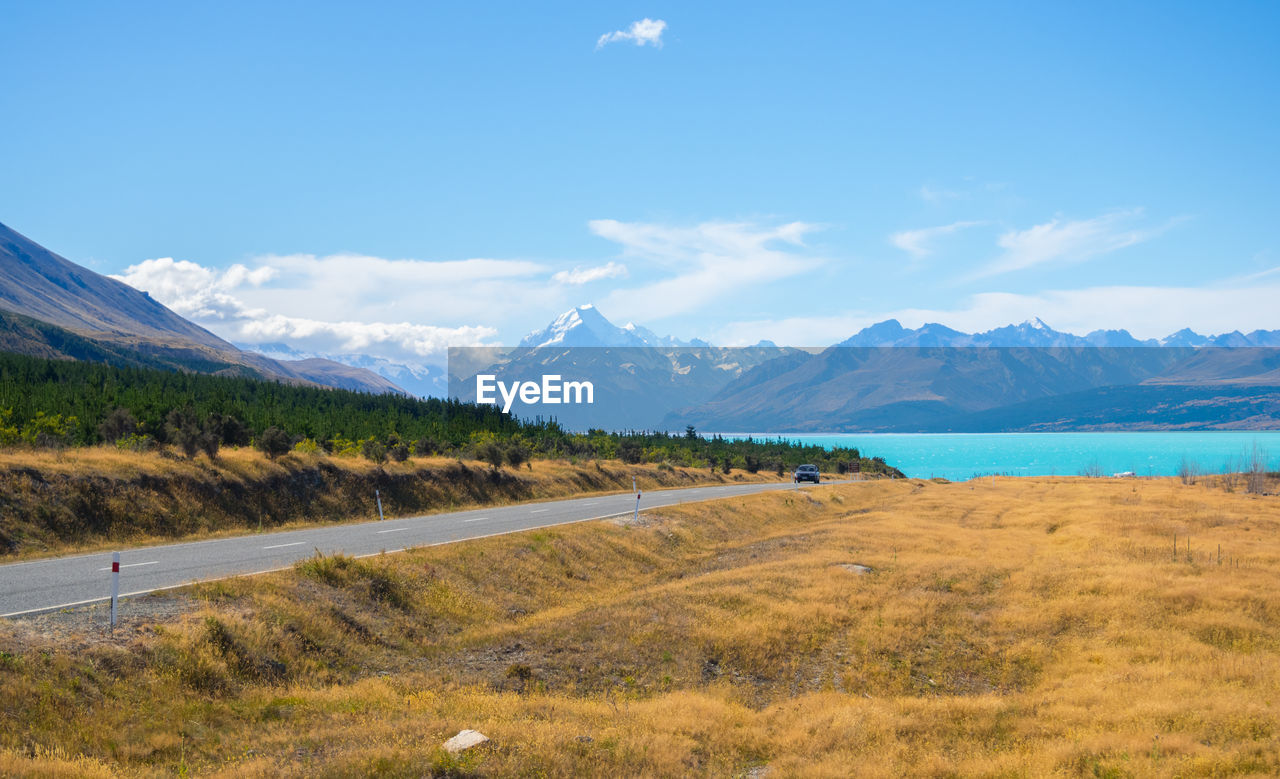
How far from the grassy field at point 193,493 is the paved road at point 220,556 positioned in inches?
96.9

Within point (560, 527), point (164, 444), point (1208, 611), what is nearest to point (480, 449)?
point (164, 444)

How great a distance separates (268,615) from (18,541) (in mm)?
12281

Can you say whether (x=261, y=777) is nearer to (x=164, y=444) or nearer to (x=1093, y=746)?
(x=1093, y=746)

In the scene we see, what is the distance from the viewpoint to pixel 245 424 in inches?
1567

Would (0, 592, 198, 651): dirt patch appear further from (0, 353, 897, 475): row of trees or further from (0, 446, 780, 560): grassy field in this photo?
(0, 353, 897, 475): row of trees

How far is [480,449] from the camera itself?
5303 cm

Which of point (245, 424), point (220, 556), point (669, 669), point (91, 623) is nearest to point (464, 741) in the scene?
point (669, 669)

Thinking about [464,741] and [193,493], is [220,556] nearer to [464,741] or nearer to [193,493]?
[193,493]

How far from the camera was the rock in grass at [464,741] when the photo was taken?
10.1 m

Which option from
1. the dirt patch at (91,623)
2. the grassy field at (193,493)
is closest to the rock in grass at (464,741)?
the dirt patch at (91,623)

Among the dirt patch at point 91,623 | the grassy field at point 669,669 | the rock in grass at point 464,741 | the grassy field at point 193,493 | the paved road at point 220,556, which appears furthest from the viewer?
the grassy field at point 193,493

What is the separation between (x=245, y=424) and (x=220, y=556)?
21764 millimetres

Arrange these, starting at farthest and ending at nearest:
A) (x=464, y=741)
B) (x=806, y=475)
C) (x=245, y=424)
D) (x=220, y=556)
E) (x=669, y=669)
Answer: (x=806, y=475), (x=245, y=424), (x=220, y=556), (x=669, y=669), (x=464, y=741)

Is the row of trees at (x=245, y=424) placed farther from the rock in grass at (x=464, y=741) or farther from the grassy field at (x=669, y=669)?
the rock in grass at (x=464, y=741)
